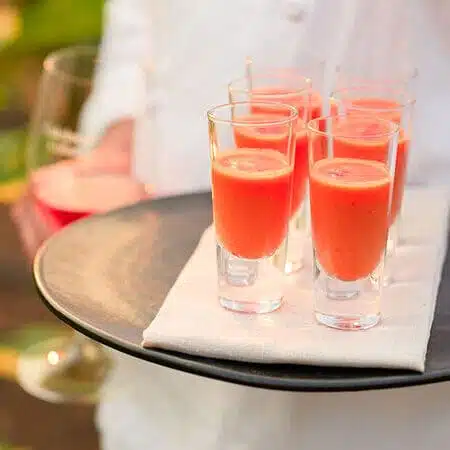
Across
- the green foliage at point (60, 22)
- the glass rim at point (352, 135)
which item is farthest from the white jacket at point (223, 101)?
the green foliage at point (60, 22)

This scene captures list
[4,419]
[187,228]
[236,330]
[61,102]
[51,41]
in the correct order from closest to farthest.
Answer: [236,330] → [187,228] → [61,102] → [4,419] → [51,41]

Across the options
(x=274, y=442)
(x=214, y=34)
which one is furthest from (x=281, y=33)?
(x=274, y=442)

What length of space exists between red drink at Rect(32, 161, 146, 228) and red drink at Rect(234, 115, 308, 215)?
34 cm

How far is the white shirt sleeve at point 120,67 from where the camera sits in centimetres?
147

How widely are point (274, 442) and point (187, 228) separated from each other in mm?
264

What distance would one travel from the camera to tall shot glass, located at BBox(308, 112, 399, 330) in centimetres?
86

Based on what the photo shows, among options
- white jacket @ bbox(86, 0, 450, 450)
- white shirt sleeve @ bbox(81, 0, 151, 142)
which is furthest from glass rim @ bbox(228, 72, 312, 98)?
white shirt sleeve @ bbox(81, 0, 151, 142)

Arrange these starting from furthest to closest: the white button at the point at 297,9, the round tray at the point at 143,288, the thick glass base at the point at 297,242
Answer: the white button at the point at 297,9, the thick glass base at the point at 297,242, the round tray at the point at 143,288

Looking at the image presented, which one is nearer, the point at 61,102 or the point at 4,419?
the point at 61,102

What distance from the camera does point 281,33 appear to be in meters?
1.22

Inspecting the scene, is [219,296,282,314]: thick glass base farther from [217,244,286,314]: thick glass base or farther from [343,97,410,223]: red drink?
[343,97,410,223]: red drink

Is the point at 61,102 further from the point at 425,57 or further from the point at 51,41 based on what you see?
the point at 51,41

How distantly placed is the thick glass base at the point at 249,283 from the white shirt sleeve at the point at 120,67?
569mm

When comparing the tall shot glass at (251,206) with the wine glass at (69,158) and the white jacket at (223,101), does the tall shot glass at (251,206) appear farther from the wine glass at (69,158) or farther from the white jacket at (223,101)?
the wine glass at (69,158)
